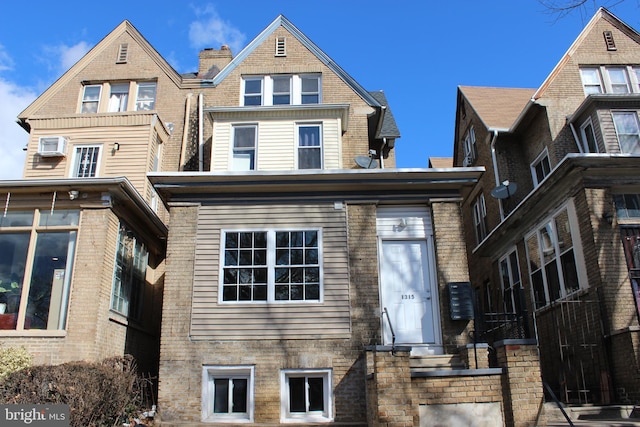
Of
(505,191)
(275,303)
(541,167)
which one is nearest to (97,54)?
(275,303)

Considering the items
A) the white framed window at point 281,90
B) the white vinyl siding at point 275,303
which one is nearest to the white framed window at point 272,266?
the white vinyl siding at point 275,303

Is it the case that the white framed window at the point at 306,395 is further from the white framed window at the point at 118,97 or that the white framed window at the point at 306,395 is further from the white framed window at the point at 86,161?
the white framed window at the point at 118,97

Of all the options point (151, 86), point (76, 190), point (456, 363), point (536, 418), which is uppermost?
point (151, 86)

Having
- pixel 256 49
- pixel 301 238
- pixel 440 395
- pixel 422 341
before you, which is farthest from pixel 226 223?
pixel 256 49

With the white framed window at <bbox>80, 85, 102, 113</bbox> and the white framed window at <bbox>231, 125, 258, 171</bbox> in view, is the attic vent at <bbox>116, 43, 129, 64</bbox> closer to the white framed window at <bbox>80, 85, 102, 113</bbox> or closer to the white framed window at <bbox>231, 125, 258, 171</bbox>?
the white framed window at <bbox>80, 85, 102, 113</bbox>

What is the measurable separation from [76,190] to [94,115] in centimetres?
578

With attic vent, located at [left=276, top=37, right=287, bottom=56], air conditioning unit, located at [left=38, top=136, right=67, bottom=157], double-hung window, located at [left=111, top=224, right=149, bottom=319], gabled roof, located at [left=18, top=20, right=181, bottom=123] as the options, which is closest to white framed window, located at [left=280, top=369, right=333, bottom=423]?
double-hung window, located at [left=111, top=224, right=149, bottom=319]

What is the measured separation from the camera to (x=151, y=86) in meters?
18.0

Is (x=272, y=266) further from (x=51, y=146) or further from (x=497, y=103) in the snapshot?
(x=497, y=103)

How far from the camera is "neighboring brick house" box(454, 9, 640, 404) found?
36.5 feet

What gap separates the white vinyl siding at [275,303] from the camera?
10.7 m

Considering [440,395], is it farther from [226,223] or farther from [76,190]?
[76,190]

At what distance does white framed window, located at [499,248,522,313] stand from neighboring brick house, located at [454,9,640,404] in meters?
0.04

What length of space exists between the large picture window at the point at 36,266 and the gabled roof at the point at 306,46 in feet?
22.0
